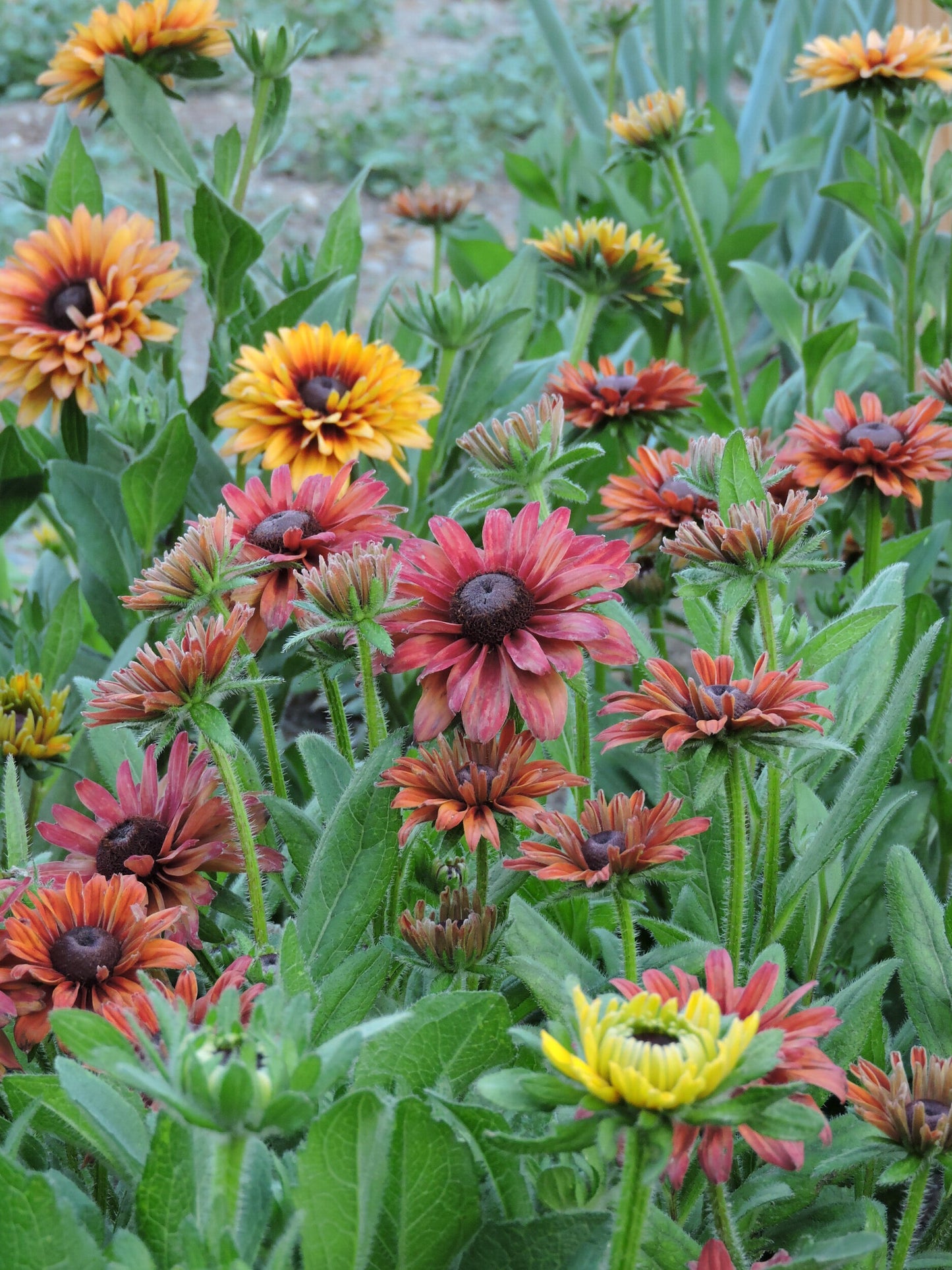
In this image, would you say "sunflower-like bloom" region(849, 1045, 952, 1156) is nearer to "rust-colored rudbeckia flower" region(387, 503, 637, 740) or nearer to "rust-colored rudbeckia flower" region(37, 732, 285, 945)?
"rust-colored rudbeckia flower" region(387, 503, 637, 740)

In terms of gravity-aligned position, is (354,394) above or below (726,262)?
above

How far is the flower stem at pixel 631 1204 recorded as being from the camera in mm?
417

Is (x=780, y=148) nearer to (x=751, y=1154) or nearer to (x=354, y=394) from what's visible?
(x=354, y=394)

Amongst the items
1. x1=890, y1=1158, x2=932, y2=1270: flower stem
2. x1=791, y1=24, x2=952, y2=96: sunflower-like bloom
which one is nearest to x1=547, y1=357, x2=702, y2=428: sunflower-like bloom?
x1=791, y1=24, x2=952, y2=96: sunflower-like bloom

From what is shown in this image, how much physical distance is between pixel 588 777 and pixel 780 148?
1.40 meters

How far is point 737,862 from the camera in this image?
647 mm

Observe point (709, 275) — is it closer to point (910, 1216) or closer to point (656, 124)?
point (656, 124)

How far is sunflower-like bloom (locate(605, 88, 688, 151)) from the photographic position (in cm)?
130

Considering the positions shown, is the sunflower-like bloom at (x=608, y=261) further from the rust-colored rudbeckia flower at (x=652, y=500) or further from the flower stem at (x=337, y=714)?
the flower stem at (x=337, y=714)

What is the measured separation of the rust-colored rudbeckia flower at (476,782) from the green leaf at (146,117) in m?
0.83

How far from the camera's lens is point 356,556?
640mm

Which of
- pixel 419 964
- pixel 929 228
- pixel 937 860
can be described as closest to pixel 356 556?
pixel 419 964

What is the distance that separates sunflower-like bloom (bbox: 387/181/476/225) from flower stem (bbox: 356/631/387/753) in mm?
1081

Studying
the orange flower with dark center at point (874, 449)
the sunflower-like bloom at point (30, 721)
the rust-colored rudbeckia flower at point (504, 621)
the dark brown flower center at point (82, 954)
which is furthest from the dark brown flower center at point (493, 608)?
the sunflower-like bloom at point (30, 721)
